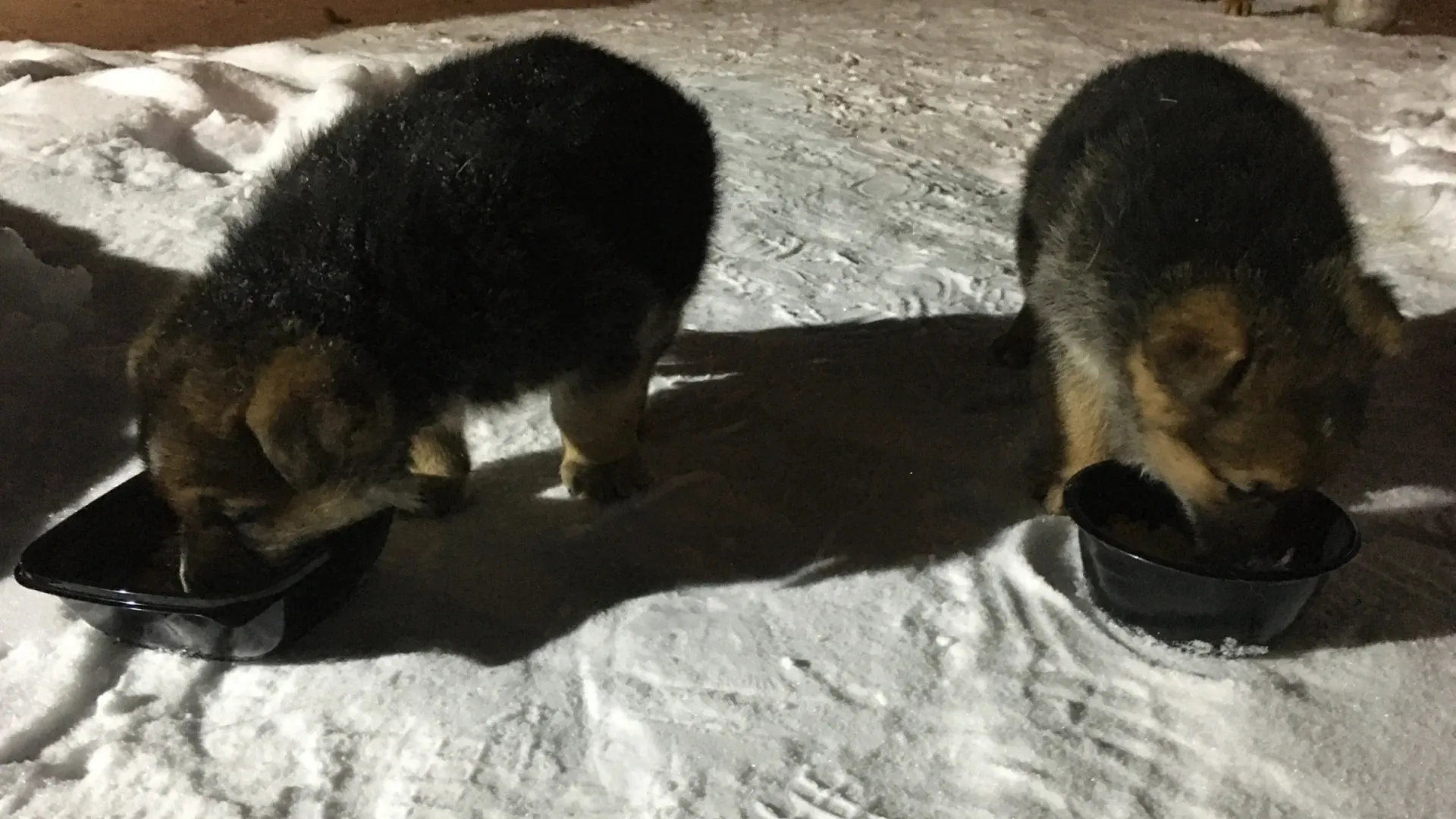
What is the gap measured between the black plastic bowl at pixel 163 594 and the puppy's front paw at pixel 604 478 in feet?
1.69

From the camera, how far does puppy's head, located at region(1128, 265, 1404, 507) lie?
1935 millimetres

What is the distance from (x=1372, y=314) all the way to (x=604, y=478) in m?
1.76

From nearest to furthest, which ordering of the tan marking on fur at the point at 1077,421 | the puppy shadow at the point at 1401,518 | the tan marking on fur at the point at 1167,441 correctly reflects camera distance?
→ the tan marking on fur at the point at 1167,441
the puppy shadow at the point at 1401,518
the tan marking on fur at the point at 1077,421

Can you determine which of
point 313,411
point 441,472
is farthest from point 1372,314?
point 441,472

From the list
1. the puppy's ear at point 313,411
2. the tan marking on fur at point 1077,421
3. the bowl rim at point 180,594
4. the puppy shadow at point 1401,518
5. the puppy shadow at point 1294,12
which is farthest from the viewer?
the puppy shadow at point 1294,12

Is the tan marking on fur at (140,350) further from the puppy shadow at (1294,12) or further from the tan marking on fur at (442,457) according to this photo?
the puppy shadow at (1294,12)

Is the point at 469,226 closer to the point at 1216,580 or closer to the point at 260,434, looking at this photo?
the point at 260,434

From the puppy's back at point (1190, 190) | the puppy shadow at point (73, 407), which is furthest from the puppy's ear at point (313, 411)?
the puppy's back at point (1190, 190)

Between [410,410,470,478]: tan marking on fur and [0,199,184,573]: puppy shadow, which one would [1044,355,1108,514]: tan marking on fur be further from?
[0,199,184,573]: puppy shadow

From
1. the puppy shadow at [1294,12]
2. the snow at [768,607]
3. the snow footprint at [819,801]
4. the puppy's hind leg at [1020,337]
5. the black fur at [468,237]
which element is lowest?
the snow footprint at [819,801]

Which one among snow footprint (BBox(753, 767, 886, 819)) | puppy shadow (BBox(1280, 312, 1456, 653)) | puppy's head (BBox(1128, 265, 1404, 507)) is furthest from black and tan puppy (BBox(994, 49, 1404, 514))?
snow footprint (BBox(753, 767, 886, 819))

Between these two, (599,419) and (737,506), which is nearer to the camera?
(599,419)

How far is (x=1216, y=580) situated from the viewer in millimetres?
2004

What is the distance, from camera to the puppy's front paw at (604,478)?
2703 mm
